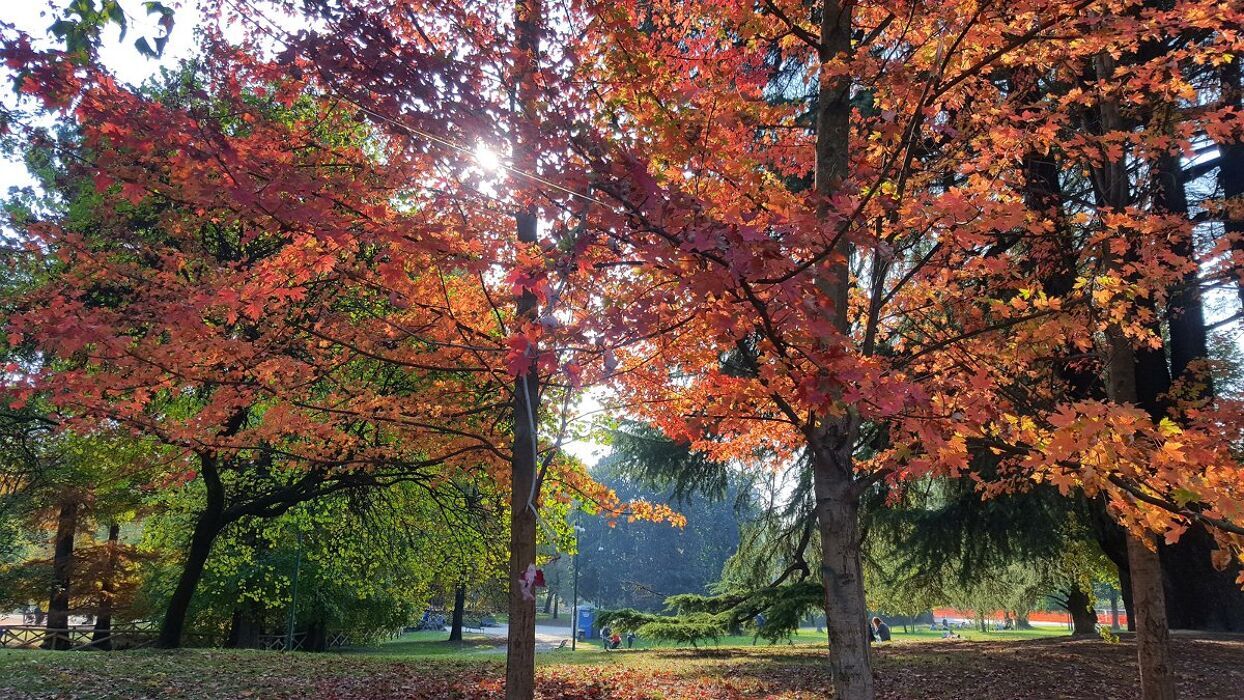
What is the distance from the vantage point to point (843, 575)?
420 centimetres

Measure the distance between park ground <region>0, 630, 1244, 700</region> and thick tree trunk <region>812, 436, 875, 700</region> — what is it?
4559 millimetres

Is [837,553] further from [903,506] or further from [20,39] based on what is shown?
[903,506]

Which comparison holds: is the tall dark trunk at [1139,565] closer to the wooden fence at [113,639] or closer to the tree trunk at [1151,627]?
the tree trunk at [1151,627]

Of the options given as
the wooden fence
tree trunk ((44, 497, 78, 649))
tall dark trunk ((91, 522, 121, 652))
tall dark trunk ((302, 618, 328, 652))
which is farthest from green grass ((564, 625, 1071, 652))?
tree trunk ((44, 497, 78, 649))

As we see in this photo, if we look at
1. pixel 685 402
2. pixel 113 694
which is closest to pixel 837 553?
pixel 685 402

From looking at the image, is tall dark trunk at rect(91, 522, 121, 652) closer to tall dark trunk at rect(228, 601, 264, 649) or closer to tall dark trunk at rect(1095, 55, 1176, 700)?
tall dark trunk at rect(228, 601, 264, 649)

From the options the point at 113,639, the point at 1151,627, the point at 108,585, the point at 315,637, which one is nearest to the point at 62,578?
the point at 108,585

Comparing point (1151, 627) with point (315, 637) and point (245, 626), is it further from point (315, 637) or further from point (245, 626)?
point (315, 637)

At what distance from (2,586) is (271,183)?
2470 centimetres

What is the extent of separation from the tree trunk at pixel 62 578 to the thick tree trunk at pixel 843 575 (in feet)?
71.0

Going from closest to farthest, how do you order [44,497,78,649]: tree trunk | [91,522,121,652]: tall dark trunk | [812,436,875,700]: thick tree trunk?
1. [812,436,875,700]: thick tree trunk
2. [44,497,78,649]: tree trunk
3. [91,522,121,652]: tall dark trunk

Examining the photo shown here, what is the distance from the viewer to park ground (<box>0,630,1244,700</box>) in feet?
26.2

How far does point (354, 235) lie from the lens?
4.44 metres

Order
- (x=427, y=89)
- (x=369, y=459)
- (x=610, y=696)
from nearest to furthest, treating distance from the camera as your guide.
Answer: (x=427, y=89) < (x=369, y=459) < (x=610, y=696)
